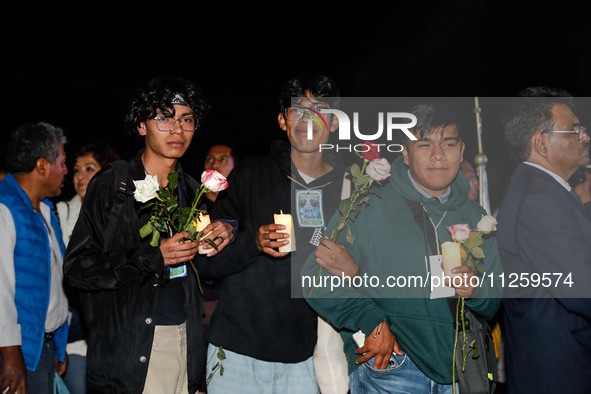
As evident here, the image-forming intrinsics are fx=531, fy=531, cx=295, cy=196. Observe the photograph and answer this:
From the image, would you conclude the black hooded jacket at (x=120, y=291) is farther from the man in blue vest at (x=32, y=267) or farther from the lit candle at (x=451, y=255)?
the lit candle at (x=451, y=255)

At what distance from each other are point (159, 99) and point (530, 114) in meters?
2.18

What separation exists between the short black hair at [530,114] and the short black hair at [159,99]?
6.26 feet

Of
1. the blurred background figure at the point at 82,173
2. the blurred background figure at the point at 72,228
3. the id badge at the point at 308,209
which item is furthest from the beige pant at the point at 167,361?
the blurred background figure at the point at 82,173

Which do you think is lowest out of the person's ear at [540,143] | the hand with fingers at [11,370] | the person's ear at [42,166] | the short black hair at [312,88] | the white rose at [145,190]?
the hand with fingers at [11,370]

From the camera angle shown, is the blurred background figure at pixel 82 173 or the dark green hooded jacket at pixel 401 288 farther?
the blurred background figure at pixel 82 173

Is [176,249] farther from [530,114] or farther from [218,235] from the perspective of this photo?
[530,114]

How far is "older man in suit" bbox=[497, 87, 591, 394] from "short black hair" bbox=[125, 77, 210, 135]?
1.88 m

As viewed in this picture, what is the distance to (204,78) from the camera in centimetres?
585

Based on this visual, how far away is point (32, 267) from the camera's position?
10.3 feet

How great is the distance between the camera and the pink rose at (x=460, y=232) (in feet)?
8.63

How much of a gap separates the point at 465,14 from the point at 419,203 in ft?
14.1

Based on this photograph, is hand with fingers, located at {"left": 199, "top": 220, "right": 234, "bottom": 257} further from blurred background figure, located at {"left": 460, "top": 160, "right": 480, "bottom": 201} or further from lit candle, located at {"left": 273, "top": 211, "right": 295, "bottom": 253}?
blurred background figure, located at {"left": 460, "top": 160, "right": 480, "bottom": 201}

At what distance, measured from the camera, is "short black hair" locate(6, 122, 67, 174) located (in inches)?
138

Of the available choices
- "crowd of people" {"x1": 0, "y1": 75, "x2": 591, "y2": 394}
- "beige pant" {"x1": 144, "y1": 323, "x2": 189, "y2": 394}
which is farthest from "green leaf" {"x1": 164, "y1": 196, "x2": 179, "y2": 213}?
"beige pant" {"x1": 144, "y1": 323, "x2": 189, "y2": 394}
